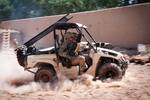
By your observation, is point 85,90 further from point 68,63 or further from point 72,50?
→ point 72,50

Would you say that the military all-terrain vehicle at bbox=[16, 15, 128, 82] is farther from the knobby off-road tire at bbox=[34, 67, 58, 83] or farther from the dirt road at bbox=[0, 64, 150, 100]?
the dirt road at bbox=[0, 64, 150, 100]

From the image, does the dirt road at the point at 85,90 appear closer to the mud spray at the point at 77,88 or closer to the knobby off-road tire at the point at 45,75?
the mud spray at the point at 77,88

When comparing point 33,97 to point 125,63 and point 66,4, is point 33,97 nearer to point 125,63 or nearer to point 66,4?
point 125,63

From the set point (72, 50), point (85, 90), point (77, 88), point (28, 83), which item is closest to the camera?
point (85, 90)

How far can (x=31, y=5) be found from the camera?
41.6 m

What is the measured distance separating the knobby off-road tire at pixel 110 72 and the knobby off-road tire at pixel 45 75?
1491mm

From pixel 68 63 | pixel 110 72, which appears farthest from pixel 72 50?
pixel 110 72

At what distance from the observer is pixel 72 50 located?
11422 millimetres

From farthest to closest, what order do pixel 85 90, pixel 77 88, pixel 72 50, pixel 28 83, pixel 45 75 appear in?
pixel 28 83, pixel 45 75, pixel 72 50, pixel 77 88, pixel 85 90

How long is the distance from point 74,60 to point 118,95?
2250mm

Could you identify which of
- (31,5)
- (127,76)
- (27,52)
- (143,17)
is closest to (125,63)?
(127,76)

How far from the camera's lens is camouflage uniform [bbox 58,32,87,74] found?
448 inches

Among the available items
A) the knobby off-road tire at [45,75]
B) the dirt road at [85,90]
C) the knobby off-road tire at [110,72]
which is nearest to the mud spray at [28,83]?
the dirt road at [85,90]

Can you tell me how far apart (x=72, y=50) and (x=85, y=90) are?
4.96 ft
